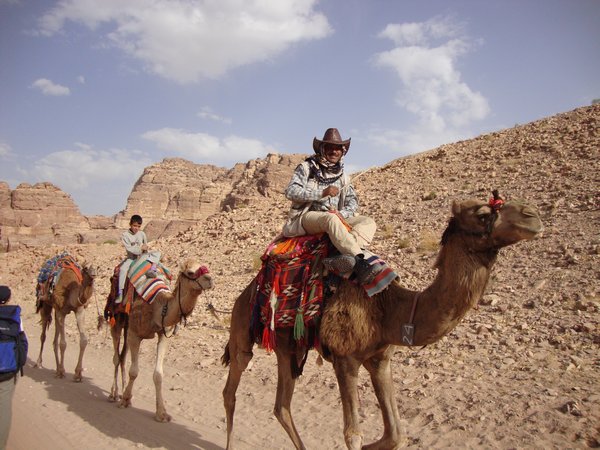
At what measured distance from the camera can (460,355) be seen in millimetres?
7645

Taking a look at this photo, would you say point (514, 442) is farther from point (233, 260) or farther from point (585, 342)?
point (233, 260)

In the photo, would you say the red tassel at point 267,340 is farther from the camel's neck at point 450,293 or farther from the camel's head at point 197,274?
the camel's head at point 197,274

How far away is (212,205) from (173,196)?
1101 centimetres

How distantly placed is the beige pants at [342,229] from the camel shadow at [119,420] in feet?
10.1

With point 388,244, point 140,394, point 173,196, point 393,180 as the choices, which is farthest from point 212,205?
point 140,394

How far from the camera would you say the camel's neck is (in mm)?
3311

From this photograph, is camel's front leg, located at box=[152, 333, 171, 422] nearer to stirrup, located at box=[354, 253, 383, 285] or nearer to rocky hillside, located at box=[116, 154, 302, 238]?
stirrup, located at box=[354, 253, 383, 285]

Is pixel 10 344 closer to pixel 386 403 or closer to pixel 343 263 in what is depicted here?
pixel 343 263

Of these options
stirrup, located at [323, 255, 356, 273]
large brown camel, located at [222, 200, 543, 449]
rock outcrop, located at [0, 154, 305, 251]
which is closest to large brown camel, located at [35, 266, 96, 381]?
large brown camel, located at [222, 200, 543, 449]

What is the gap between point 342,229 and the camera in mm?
4156

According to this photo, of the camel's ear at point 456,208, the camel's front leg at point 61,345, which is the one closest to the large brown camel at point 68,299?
the camel's front leg at point 61,345

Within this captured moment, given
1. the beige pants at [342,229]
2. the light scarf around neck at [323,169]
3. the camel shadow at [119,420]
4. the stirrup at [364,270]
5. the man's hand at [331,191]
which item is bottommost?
the camel shadow at [119,420]

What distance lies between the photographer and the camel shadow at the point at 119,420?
577 centimetres

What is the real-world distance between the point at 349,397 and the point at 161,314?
12.6ft
